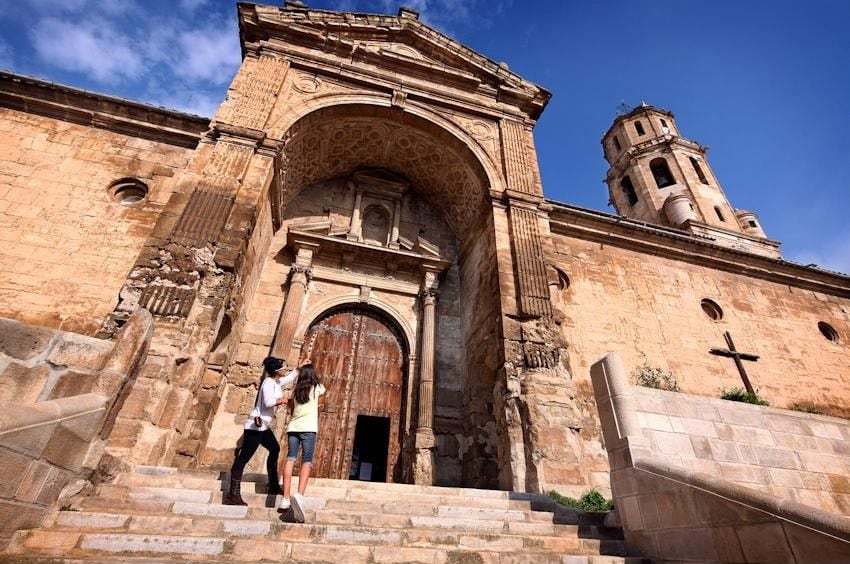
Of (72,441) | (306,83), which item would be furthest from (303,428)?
(306,83)

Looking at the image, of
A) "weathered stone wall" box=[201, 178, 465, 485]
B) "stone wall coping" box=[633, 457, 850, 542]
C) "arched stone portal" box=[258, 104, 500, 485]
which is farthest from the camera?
"arched stone portal" box=[258, 104, 500, 485]

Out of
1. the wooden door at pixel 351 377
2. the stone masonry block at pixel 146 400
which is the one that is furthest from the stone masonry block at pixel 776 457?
the stone masonry block at pixel 146 400

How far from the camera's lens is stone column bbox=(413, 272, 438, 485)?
760 centimetres

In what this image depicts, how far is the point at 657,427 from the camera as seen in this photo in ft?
13.3

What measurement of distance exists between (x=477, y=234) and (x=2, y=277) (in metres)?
8.76

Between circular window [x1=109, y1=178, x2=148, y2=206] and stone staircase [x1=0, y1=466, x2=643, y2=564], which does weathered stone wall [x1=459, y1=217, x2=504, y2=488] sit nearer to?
stone staircase [x1=0, y1=466, x2=643, y2=564]

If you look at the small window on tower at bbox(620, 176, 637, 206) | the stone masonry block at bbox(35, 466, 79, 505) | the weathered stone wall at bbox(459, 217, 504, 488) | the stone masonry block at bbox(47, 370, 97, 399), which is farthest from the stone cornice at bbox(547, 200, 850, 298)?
the small window on tower at bbox(620, 176, 637, 206)

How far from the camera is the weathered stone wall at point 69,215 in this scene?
6.60m

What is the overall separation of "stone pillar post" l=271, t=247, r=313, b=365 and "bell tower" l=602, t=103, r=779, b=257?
16982mm

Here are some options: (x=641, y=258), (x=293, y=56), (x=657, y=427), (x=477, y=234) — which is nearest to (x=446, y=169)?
(x=477, y=234)

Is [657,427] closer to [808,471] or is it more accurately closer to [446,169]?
[808,471]

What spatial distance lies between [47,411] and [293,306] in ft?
18.5

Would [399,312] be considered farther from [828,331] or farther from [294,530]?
[828,331]

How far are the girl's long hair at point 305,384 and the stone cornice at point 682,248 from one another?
824 cm
